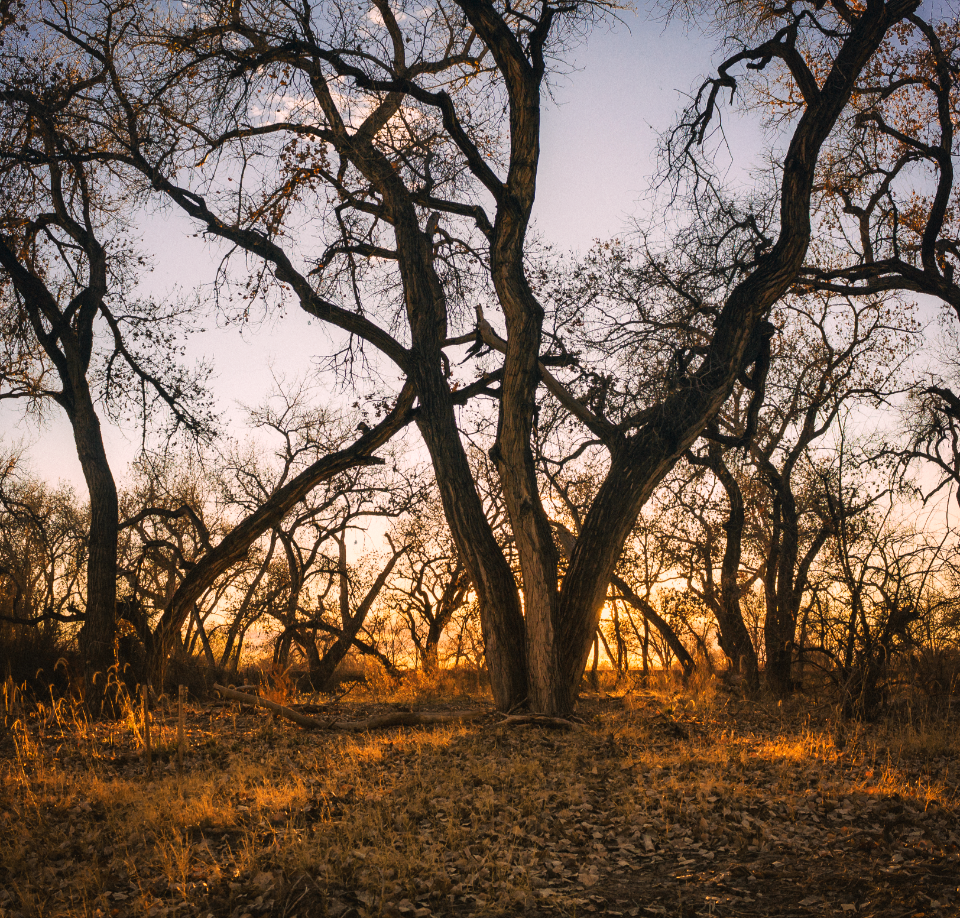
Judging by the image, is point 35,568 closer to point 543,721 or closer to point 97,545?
point 97,545

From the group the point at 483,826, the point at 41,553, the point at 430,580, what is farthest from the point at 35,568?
the point at 483,826

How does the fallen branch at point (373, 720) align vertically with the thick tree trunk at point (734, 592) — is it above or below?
below

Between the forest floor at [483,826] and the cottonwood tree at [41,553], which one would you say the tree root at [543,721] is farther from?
the cottonwood tree at [41,553]

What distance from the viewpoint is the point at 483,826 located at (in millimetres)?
4832

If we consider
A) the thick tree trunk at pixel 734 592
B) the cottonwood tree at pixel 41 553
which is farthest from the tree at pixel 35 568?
the thick tree trunk at pixel 734 592

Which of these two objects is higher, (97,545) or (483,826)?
(97,545)

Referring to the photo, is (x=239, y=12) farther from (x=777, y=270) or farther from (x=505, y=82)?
(x=777, y=270)

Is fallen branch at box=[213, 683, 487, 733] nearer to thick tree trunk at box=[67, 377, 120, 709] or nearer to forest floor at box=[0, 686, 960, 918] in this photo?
forest floor at box=[0, 686, 960, 918]

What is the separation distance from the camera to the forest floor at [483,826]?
3.72 m

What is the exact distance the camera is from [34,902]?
143 inches

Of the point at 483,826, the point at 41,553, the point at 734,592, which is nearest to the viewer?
the point at 483,826

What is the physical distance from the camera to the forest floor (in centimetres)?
372

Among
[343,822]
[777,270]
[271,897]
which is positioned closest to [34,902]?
[271,897]

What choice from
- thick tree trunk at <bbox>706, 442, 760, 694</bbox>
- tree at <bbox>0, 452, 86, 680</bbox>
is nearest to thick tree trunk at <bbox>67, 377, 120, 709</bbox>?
tree at <bbox>0, 452, 86, 680</bbox>
